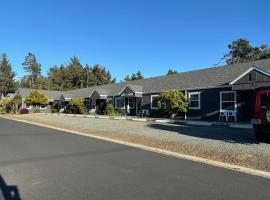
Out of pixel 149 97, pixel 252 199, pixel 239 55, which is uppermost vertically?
pixel 239 55

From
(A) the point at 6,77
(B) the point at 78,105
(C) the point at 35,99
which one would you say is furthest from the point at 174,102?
(A) the point at 6,77

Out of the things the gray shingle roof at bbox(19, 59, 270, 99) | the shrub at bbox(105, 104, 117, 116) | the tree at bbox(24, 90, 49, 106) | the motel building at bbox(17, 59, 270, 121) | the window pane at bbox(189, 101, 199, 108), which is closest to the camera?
the motel building at bbox(17, 59, 270, 121)

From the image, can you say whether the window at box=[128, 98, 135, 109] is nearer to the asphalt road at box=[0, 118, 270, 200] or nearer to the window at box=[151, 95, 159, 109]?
the window at box=[151, 95, 159, 109]

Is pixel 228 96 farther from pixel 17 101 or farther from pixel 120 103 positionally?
pixel 17 101

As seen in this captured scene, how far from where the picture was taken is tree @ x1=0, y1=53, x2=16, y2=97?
11175 centimetres

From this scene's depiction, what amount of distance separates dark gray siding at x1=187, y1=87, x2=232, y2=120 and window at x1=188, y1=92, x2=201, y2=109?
16.1 inches

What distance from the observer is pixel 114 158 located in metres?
11.1

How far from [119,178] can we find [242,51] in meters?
72.4

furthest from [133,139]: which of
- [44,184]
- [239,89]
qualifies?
[239,89]

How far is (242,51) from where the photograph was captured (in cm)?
7588

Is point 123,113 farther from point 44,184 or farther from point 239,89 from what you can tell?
point 44,184

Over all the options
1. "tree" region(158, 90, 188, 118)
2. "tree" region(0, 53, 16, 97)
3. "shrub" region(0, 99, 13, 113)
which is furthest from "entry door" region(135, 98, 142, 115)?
"tree" region(0, 53, 16, 97)

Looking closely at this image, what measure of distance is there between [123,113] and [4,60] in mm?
85402

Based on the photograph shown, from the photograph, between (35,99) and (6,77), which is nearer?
(35,99)
